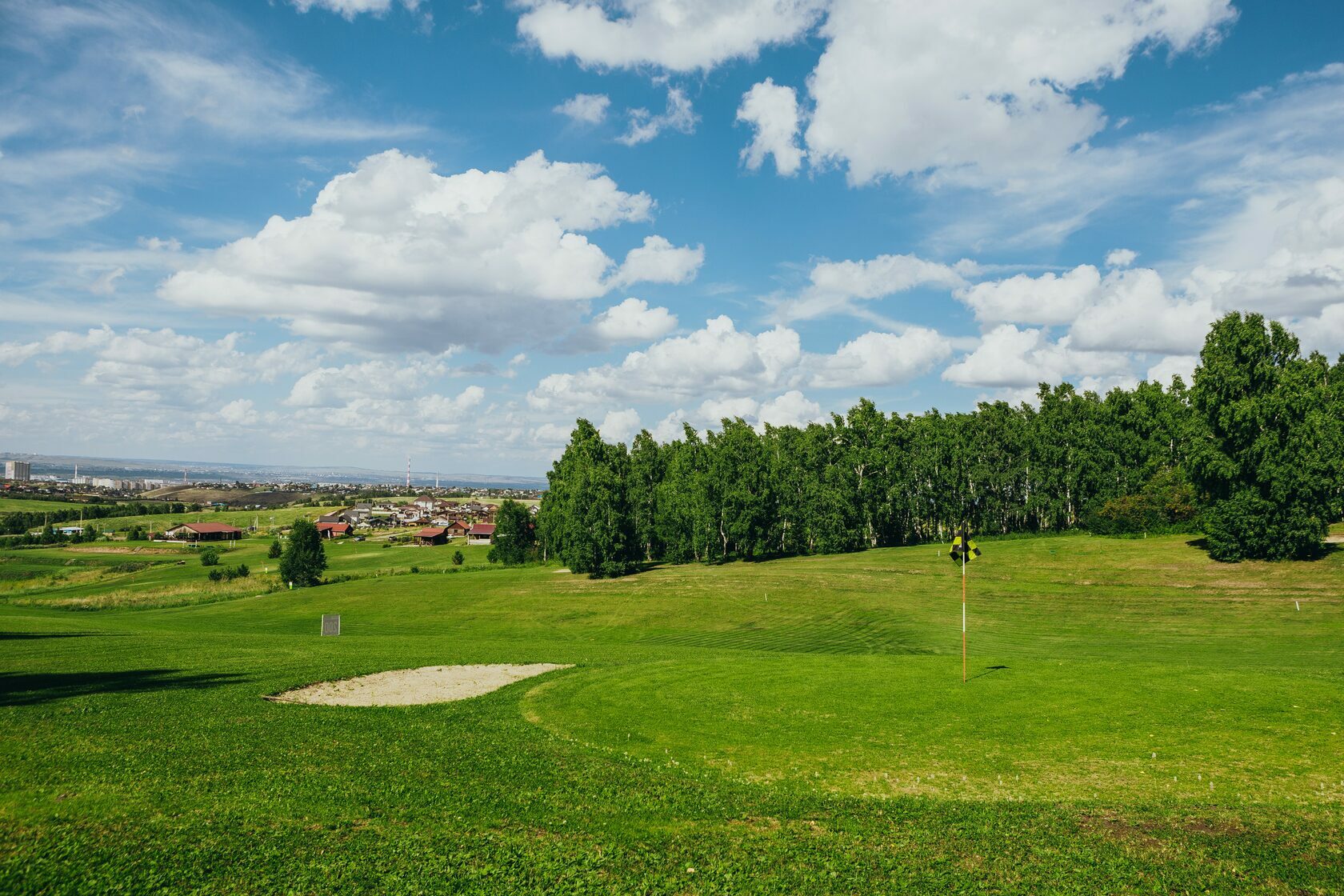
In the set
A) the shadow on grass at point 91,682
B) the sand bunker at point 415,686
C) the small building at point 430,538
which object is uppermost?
the shadow on grass at point 91,682

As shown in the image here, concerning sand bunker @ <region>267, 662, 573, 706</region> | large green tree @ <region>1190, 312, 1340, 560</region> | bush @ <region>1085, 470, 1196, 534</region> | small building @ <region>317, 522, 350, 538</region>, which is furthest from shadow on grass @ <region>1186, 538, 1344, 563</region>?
small building @ <region>317, 522, 350, 538</region>

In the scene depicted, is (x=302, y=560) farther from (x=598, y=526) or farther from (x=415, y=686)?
(x=415, y=686)

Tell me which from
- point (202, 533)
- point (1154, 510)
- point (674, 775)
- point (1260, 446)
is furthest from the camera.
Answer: point (202, 533)

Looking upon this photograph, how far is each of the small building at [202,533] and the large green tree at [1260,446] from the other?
601 feet

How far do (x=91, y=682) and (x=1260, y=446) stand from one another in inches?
3311

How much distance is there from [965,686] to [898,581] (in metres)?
51.3

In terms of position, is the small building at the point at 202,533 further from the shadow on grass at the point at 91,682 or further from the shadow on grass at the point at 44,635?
the shadow on grass at the point at 91,682

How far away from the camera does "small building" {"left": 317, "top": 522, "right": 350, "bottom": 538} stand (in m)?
176

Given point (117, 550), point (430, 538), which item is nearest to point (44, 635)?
point (117, 550)

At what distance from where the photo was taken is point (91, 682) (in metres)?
22.5

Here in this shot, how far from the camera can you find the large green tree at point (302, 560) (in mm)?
84875

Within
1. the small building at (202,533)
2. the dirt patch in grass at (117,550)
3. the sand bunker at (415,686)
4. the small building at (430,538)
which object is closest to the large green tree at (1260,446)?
the sand bunker at (415,686)

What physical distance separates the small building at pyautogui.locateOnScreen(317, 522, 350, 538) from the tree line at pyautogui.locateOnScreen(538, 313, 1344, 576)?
90.7 metres

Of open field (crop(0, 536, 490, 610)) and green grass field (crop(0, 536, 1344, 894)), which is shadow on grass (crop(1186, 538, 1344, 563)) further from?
open field (crop(0, 536, 490, 610))
